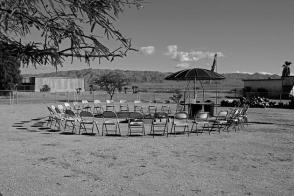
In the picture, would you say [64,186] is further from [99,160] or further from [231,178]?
[231,178]

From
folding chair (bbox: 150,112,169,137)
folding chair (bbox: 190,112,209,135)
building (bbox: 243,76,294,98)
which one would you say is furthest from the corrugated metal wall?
folding chair (bbox: 150,112,169,137)

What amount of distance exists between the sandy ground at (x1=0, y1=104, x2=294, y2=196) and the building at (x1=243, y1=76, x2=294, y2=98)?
40030mm

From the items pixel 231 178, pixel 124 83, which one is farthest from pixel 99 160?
pixel 124 83

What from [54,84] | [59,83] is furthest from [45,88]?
[59,83]

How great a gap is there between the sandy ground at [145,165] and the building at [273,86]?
131 feet

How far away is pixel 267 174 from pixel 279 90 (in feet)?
160

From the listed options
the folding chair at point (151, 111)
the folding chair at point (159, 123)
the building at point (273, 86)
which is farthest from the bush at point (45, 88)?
the folding chair at point (159, 123)

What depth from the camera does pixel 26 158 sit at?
27.7ft

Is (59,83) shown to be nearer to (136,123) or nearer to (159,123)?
(159,123)

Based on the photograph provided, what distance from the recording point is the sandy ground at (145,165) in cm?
611

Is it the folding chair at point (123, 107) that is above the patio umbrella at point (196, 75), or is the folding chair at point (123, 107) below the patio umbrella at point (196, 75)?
below

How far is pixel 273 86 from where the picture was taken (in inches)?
2147

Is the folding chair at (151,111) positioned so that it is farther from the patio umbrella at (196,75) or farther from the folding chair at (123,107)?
the patio umbrella at (196,75)

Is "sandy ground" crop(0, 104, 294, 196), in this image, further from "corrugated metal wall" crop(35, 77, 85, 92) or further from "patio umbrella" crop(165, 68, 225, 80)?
"corrugated metal wall" crop(35, 77, 85, 92)
